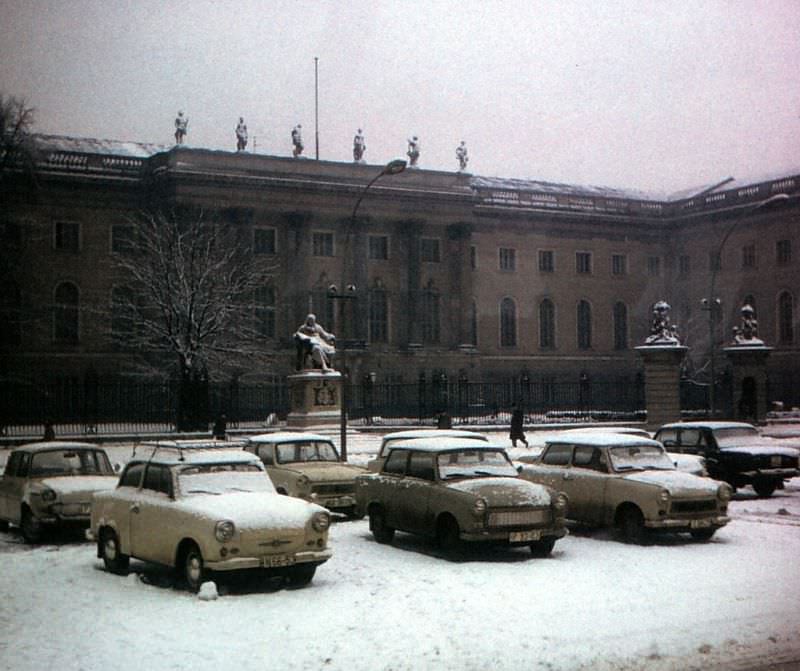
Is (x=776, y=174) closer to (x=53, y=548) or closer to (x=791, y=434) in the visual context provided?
(x=791, y=434)

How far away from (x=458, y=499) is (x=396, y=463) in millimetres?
1790

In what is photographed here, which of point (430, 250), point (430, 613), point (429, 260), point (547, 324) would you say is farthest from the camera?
point (547, 324)

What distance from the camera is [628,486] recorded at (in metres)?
14.8

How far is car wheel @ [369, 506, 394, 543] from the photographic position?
48.7ft

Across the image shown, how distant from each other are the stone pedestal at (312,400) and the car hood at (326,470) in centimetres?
1557

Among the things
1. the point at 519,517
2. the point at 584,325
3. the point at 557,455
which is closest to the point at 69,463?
the point at 519,517

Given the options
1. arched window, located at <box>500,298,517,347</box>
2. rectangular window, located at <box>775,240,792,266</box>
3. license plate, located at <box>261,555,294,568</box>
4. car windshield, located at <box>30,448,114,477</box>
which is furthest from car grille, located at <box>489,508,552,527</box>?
arched window, located at <box>500,298,517,347</box>

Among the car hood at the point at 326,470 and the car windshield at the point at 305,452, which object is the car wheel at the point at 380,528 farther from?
the car windshield at the point at 305,452

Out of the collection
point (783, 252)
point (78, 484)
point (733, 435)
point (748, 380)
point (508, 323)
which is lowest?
point (78, 484)

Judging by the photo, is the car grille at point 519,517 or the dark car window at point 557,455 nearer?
the car grille at point 519,517

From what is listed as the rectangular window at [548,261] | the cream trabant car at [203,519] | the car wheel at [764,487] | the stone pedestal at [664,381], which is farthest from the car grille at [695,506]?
the rectangular window at [548,261]

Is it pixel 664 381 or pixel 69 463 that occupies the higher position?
pixel 664 381

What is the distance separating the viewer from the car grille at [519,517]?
1314 cm

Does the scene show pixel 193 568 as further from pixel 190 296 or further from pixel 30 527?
pixel 190 296
